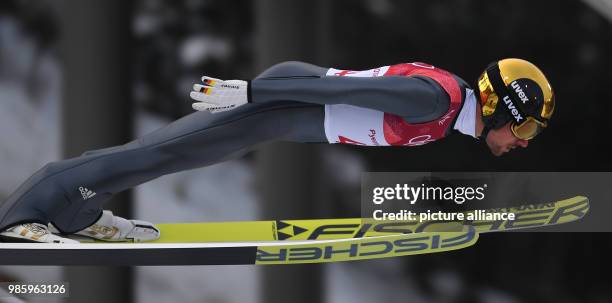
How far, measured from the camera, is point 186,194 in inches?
204

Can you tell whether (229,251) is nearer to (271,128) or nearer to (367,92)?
(271,128)

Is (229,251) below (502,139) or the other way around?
below

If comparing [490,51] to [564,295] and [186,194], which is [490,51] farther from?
[186,194]

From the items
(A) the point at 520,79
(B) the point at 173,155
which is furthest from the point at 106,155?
(A) the point at 520,79

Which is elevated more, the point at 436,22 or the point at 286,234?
the point at 436,22

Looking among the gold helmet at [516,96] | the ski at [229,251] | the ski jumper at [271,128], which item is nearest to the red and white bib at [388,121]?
the ski jumper at [271,128]

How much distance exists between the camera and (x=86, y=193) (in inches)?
141

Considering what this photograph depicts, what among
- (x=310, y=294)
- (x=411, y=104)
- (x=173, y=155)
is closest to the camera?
(x=411, y=104)

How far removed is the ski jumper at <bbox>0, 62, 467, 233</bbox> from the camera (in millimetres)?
3189

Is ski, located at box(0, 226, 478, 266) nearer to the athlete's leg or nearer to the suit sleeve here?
the athlete's leg

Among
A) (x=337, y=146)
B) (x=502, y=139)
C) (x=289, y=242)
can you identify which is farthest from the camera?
(x=337, y=146)

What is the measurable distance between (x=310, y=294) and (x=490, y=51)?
1.93 meters

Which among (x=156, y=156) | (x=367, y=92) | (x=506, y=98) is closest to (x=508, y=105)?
(x=506, y=98)

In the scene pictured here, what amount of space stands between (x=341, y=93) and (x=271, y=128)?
1.50 ft
